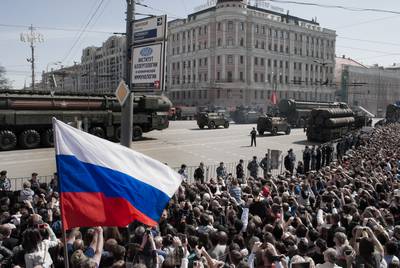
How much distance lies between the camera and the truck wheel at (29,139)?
992 inches

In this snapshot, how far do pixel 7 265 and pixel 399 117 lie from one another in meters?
64.5

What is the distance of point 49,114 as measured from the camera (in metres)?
25.9

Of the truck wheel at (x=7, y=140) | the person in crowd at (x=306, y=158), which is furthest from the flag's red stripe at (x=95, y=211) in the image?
the truck wheel at (x=7, y=140)

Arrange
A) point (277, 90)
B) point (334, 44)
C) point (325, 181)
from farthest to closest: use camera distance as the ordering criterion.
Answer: point (334, 44) < point (277, 90) < point (325, 181)

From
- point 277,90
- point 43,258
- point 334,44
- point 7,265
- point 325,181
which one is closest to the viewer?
point 43,258

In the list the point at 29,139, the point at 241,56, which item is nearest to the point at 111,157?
the point at 29,139

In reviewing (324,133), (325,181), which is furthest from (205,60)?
(325,181)

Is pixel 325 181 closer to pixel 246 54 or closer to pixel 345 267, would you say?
pixel 345 267

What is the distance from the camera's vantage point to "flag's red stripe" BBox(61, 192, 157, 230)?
4.56m

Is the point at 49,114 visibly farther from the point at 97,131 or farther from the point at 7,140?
the point at 97,131

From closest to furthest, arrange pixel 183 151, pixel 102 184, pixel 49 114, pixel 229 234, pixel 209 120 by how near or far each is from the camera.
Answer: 1. pixel 102 184
2. pixel 229 234
3. pixel 49 114
4. pixel 183 151
5. pixel 209 120

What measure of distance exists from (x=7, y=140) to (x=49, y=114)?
9.45 feet

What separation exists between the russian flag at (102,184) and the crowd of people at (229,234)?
49 centimetres

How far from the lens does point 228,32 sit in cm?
8600
